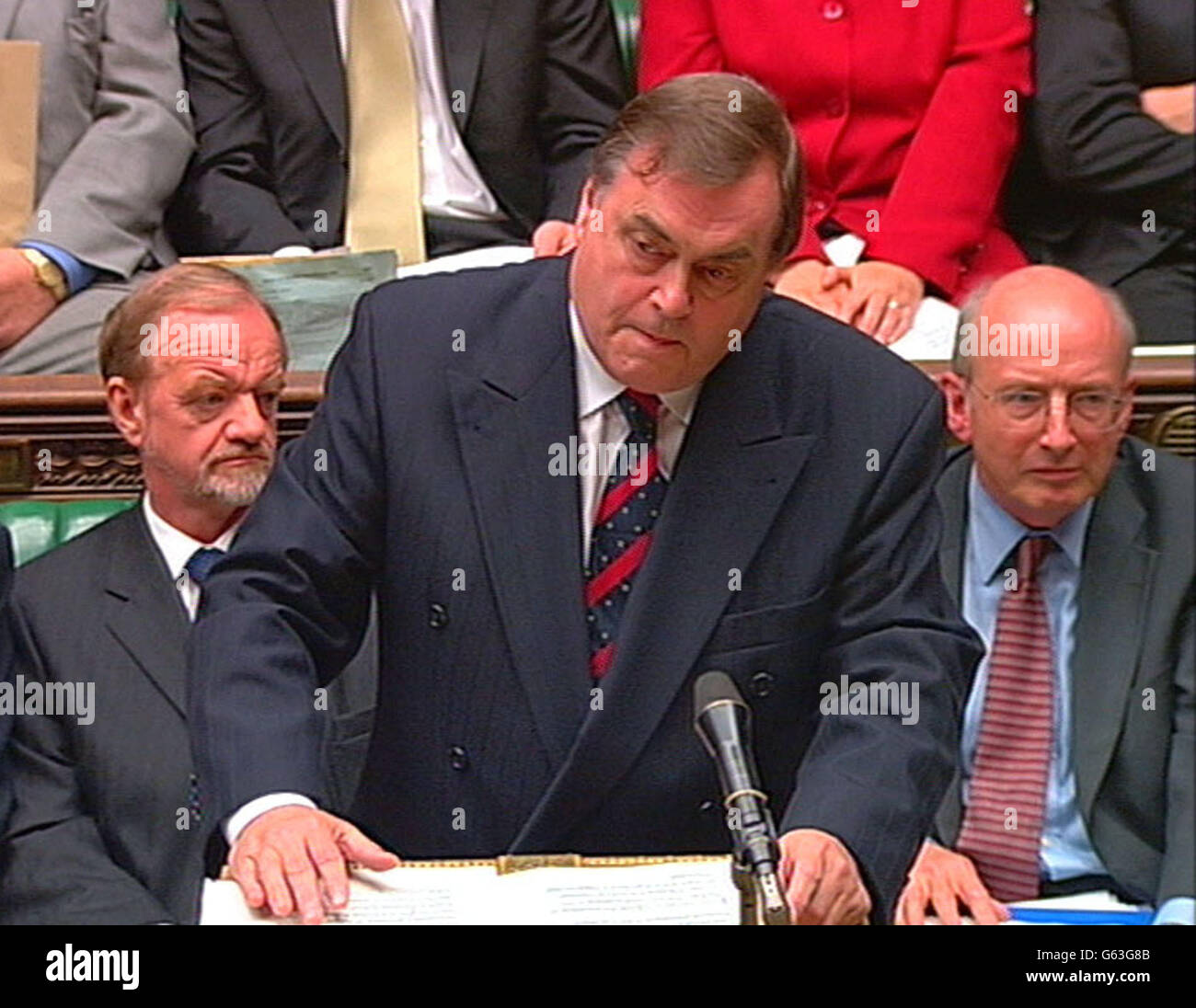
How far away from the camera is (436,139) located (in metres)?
3.30

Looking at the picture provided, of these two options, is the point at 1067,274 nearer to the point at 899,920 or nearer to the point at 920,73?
the point at 920,73

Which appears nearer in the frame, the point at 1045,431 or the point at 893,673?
the point at 893,673

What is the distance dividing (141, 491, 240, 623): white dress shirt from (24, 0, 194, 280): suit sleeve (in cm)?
39

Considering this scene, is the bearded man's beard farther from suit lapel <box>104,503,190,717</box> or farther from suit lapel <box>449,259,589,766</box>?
suit lapel <box>449,259,589,766</box>

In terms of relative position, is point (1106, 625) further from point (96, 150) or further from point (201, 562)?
point (96, 150)

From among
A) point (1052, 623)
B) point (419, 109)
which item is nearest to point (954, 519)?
point (1052, 623)

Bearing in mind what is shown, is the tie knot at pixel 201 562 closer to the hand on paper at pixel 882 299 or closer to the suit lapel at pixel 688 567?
the suit lapel at pixel 688 567

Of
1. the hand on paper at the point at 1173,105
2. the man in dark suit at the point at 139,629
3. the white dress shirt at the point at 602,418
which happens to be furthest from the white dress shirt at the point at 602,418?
the hand on paper at the point at 1173,105

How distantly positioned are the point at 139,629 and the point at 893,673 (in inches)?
33.6

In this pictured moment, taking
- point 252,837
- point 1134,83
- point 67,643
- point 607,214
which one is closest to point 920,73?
point 1134,83

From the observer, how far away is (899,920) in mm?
2752

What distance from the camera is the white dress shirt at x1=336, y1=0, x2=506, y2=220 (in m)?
3.28

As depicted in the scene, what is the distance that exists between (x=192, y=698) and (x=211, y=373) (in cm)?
60

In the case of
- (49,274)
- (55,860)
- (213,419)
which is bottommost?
(55,860)
